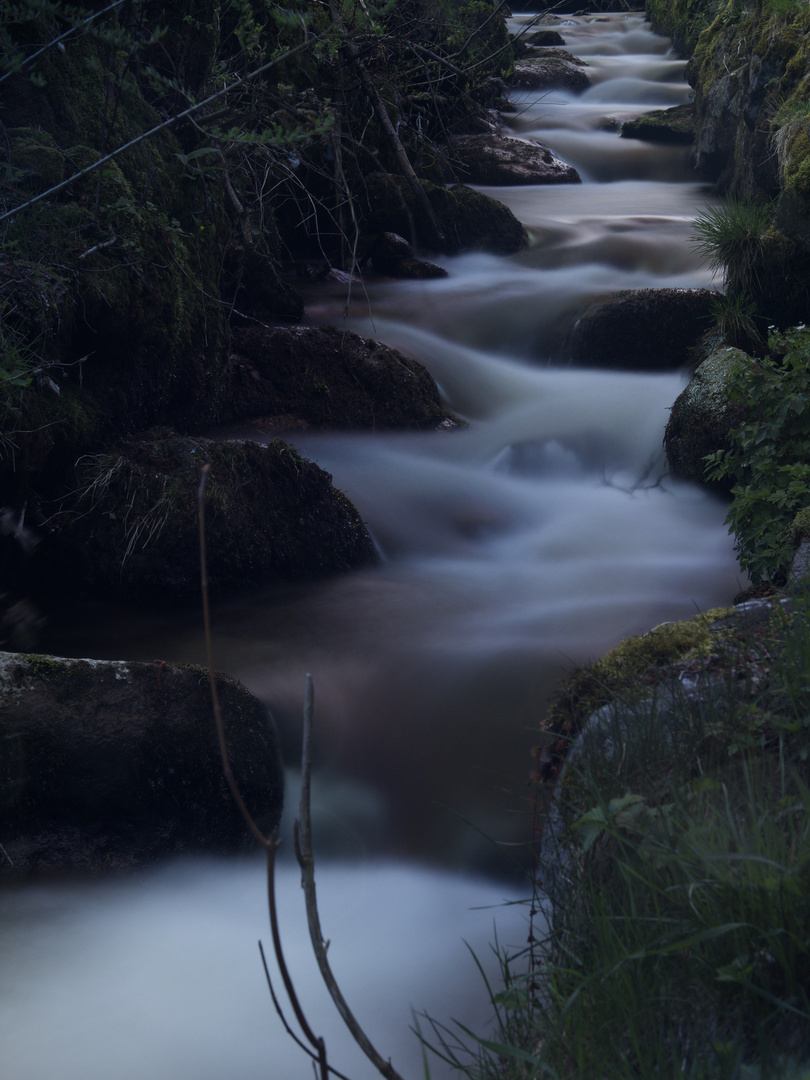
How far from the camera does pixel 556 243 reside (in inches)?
378

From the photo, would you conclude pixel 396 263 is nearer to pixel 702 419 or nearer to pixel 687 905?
pixel 702 419

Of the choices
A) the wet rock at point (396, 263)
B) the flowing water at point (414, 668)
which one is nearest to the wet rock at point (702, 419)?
the flowing water at point (414, 668)

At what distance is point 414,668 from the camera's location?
394 cm

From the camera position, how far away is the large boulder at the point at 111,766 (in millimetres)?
2826

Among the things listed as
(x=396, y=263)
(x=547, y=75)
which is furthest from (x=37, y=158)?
(x=547, y=75)

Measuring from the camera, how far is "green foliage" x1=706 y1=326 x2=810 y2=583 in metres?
3.61

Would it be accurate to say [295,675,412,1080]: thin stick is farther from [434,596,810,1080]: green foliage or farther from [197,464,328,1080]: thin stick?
[434,596,810,1080]: green foliage

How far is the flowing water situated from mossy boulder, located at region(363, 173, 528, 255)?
3.30 ft

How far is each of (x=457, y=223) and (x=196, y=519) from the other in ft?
21.0

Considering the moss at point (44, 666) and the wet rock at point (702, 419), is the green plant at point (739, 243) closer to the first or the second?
the wet rock at point (702, 419)

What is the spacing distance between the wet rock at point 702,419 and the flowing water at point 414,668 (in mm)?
197

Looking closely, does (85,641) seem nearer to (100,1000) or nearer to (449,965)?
(100,1000)

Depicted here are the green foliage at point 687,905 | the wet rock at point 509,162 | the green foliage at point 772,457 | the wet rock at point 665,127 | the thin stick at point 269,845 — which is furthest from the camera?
the wet rock at point 665,127

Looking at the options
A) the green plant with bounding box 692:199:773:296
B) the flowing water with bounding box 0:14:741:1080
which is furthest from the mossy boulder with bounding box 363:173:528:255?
the green plant with bounding box 692:199:773:296
